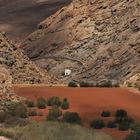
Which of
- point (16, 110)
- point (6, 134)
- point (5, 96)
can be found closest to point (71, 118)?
point (16, 110)

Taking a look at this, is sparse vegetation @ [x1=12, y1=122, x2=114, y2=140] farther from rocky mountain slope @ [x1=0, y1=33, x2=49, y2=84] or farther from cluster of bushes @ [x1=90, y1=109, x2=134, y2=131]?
rocky mountain slope @ [x1=0, y1=33, x2=49, y2=84]

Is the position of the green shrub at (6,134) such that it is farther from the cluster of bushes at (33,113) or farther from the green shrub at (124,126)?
the cluster of bushes at (33,113)

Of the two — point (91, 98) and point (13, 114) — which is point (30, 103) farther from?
point (91, 98)

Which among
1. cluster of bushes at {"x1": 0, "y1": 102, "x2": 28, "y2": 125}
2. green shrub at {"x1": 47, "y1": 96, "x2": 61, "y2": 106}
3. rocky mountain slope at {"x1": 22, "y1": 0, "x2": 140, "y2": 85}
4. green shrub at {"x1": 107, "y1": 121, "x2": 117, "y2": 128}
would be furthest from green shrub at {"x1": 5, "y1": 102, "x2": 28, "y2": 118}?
rocky mountain slope at {"x1": 22, "y1": 0, "x2": 140, "y2": 85}

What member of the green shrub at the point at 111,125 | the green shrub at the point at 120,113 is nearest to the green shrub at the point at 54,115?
the green shrub at the point at 111,125

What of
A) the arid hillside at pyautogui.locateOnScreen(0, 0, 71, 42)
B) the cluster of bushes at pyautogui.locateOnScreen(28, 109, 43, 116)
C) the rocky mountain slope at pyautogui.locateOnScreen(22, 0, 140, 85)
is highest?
the arid hillside at pyautogui.locateOnScreen(0, 0, 71, 42)

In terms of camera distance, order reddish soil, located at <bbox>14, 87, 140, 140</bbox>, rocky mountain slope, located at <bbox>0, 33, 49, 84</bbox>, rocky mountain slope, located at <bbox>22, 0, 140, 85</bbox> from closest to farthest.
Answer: reddish soil, located at <bbox>14, 87, 140, 140</bbox> < rocky mountain slope, located at <bbox>0, 33, 49, 84</bbox> < rocky mountain slope, located at <bbox>22, 0, 140, 85</bbox>
